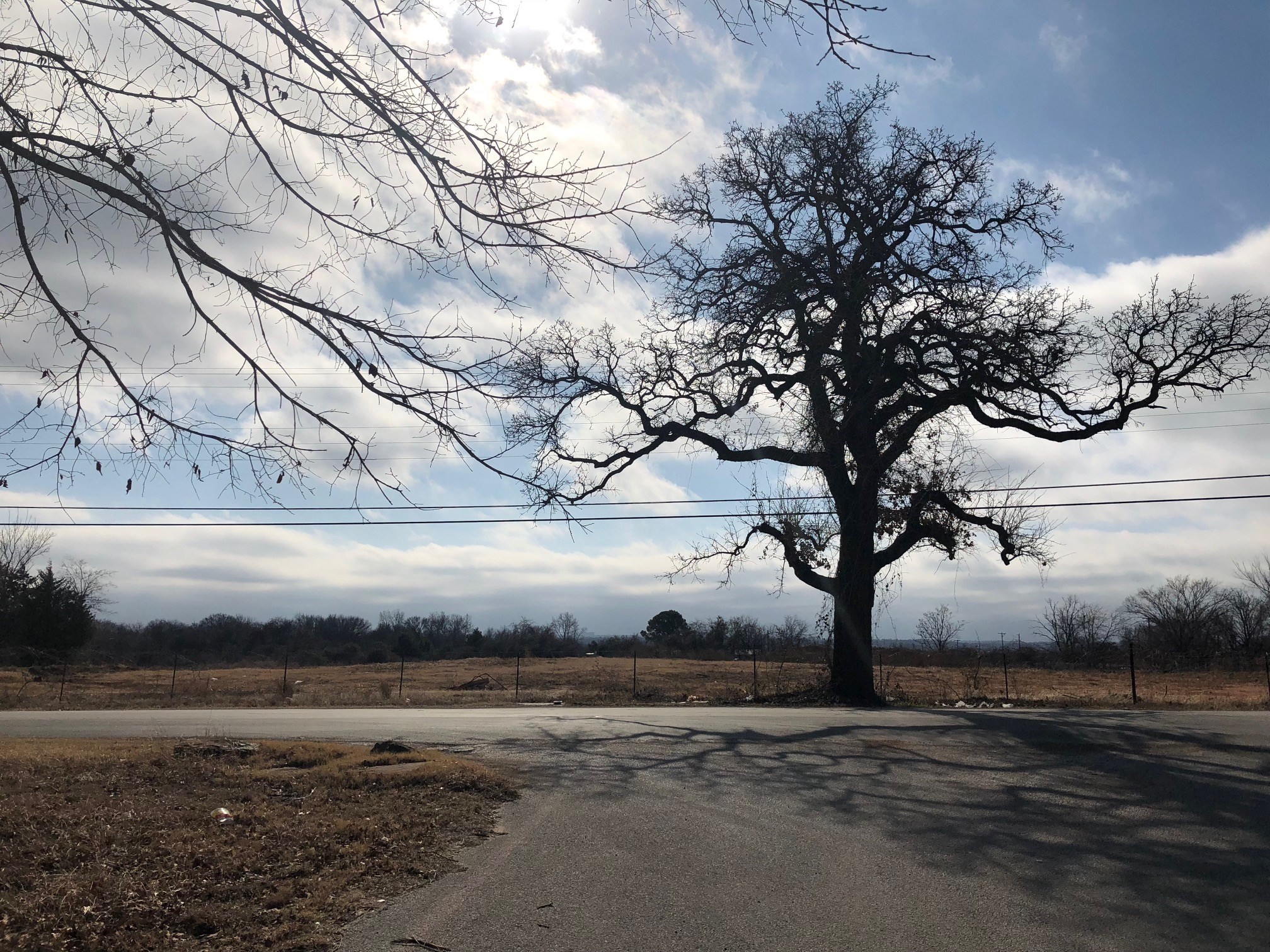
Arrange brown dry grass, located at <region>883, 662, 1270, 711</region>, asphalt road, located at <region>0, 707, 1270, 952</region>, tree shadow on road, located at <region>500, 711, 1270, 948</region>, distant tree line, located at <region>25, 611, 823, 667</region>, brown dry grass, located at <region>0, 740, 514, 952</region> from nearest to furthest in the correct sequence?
brown dry grass, located at <region>0, 740, 514, 952</region>, asphalt road, located at <region>0, 707, 1270, 952</region>, tree shadow on road, located at <region>500, 711, 1270, 948</region>, brown dry grass, located at <region>883, 662, 1270, 711</region>, distant tree line, located at <region>25, 611, 823, 667</region>

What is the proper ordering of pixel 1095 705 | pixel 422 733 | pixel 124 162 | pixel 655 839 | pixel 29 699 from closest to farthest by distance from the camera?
pixel 124 162
pixel 655 839
pixel 422 733
pixel 1095 705
pixel 29 699

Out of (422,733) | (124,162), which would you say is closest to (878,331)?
(422,733)

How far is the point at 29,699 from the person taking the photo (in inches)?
1121

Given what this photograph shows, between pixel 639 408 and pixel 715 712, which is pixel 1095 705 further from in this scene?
pixel 639 408

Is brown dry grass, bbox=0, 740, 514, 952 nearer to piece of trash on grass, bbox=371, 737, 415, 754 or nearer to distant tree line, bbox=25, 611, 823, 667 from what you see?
piece of trash on grass, bbox=371, 737, 415, 754

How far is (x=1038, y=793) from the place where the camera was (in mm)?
7961

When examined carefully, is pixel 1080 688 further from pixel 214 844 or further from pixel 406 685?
pixel 214 844

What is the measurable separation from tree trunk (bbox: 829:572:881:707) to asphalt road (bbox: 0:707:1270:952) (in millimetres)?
9405

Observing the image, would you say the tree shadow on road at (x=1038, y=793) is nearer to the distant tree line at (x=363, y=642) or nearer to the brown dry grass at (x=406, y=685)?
the brown dry grass at (x=406, y=685)

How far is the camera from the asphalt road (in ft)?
15.2

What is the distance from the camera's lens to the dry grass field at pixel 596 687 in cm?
2395

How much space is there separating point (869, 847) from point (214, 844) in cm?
447

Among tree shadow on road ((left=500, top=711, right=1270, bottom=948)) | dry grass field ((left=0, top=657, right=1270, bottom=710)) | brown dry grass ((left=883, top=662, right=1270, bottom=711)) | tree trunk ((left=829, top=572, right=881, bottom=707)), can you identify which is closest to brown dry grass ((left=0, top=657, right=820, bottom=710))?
dry grass field ((left=0, top=657, right=1270, bottom=710))

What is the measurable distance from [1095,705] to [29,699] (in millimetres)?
30677
